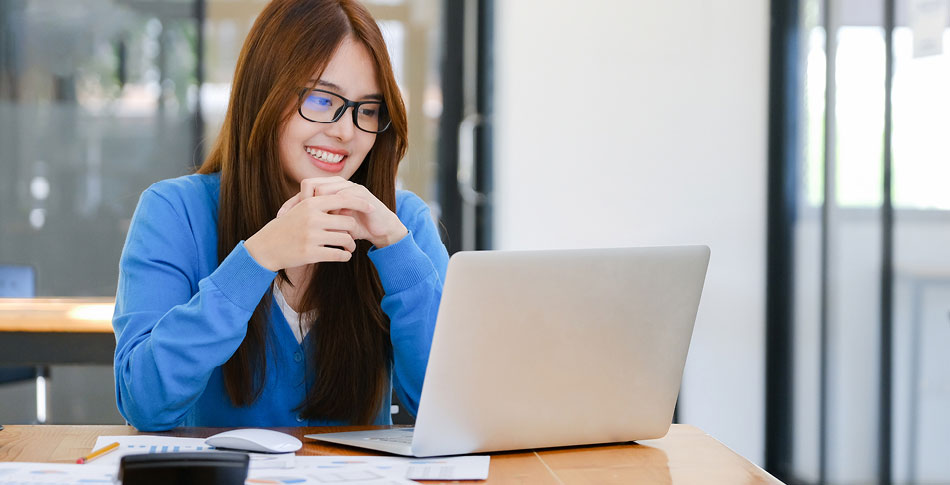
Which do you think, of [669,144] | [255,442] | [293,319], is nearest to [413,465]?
[255,442]

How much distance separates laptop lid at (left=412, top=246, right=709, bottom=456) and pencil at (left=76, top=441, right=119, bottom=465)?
33cm

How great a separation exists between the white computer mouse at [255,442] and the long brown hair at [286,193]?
0.92 ft

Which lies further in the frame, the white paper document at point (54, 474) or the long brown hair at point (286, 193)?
the long brown hair at point (286, 193)

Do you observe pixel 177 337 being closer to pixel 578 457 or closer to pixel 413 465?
pixel 413 465

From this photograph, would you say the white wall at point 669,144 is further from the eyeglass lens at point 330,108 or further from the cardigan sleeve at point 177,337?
the cardigan sleeve at point 177,337

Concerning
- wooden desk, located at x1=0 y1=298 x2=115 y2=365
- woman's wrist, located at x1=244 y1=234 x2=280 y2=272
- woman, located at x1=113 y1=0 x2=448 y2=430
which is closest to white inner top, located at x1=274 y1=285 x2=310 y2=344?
woman, located at x1=113 y1=0 x2=448 y2=430

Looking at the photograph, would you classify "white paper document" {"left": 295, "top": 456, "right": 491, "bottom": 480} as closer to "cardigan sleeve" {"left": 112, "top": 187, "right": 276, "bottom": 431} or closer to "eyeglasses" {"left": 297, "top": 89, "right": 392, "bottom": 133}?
"cardigan sleeve" {"left": 112, "top": 187, "right": 276, "bottom": 431}

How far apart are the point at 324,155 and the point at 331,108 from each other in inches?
3.0

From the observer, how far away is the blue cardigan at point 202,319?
1.14 meters

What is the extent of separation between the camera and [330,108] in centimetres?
136

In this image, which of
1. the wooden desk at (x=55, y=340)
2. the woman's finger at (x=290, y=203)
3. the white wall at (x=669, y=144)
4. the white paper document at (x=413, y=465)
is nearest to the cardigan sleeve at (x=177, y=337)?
the woman's finger at (x=290, y=203)

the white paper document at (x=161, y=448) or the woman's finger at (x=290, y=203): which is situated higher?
the woman's finger at (x=290, y=203)

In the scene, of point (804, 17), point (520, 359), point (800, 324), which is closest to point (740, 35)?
point (804, 17)

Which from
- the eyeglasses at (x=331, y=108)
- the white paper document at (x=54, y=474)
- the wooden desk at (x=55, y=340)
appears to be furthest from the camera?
the wooden desk at (x=55, y=340)
